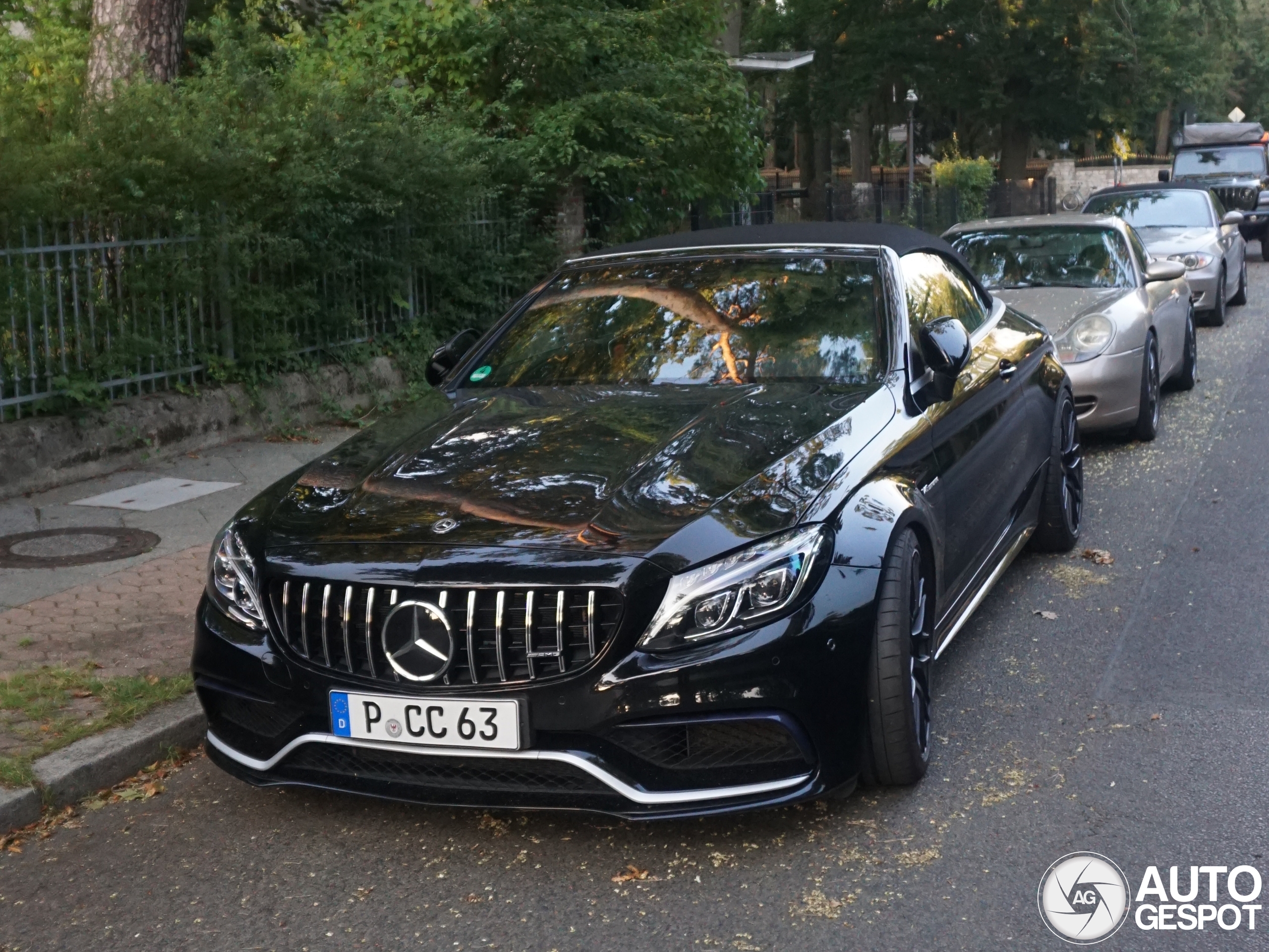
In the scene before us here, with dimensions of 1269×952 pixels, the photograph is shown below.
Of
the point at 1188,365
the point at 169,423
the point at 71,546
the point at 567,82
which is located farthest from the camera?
the point at 567,82

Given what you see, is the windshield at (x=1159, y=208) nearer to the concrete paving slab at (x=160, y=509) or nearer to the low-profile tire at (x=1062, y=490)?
the concrete paving slab at (x=160, y=509)

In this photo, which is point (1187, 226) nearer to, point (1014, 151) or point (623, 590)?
point (623, 590)

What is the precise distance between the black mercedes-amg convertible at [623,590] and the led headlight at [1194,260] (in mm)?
11703

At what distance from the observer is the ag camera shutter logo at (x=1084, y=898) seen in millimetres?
3416

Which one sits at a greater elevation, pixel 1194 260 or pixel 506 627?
pixel 1194 260

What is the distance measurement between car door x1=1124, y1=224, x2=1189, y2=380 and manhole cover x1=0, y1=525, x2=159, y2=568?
6510 millimetres

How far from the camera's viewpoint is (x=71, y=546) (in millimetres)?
7324

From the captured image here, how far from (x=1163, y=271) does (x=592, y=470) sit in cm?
729

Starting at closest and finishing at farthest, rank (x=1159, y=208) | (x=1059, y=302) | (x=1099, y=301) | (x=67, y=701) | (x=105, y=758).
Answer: (x=105, y=758) < (x=67, y=701) < (x=1099, y=301) < (x=1059, y=302) < (x=1159, y=208)

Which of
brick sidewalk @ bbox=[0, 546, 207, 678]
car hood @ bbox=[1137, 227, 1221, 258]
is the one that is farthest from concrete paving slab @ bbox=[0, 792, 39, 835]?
car hood @ bbox=[1137, 227, 1221, 258]

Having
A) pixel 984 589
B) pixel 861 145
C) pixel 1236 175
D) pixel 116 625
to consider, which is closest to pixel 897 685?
pixel 984 589

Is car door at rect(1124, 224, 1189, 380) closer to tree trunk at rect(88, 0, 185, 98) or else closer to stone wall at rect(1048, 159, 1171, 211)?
tree trunk at rect(88, 0, 185, 98)

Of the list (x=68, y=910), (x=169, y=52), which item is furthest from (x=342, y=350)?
(x=68, y=910)

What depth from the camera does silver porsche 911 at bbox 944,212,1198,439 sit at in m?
9.09
